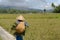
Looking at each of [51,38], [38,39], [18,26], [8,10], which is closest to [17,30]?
[18,26]

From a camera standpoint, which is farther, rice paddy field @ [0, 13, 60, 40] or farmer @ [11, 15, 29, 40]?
rice paddy field @ [0, 13, 60, 40]

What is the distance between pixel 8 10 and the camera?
359 feet

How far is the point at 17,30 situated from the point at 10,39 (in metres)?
5.80

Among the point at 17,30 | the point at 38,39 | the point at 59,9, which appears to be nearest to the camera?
the point at 17,30

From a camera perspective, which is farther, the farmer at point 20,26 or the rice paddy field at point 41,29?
the rice paddy field at point 41,29

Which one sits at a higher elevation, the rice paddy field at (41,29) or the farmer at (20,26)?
the farmer at (20,26)

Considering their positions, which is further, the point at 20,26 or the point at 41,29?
the point at 41,29

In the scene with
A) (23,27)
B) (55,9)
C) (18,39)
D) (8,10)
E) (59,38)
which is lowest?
(8,10)

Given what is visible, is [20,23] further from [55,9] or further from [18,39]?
[55,9]

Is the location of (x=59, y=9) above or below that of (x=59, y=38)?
below

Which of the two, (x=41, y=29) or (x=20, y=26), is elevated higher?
(x=20, y=26)

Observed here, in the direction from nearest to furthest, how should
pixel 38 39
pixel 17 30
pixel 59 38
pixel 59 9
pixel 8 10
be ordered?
pixel 17 30 → pixel 38 39 → pixel 59 38 → pixel 59 9 → pixel 8 10

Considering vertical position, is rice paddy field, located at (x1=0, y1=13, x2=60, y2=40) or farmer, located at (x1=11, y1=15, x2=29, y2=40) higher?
farmer, located at (x1=11, y1=15, x2=29, y2=40)

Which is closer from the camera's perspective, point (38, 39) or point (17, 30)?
point (17, 30)
